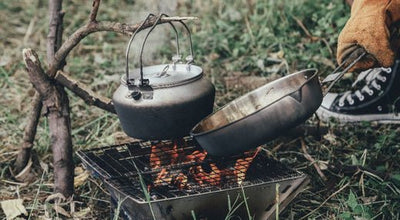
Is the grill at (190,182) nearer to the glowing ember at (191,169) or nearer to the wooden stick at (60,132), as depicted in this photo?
the glowing ember at (191,169)

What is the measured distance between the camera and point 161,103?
A: 254 centimetres

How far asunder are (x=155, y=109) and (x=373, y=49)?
3.23ft

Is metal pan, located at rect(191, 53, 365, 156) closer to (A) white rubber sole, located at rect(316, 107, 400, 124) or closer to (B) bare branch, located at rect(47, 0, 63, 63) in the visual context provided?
(B) bare branch, located at rect(47, 0, 63, 63)

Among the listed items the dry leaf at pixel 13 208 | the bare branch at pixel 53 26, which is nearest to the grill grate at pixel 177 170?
Result: the dry leaf at pixel 13 208

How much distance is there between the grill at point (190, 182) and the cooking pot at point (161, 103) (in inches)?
6.5

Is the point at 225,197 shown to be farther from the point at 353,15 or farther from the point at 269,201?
the point at 353,15

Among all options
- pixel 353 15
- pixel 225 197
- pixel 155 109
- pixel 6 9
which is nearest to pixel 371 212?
pixel 225 197

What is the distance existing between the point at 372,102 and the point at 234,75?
113 cm

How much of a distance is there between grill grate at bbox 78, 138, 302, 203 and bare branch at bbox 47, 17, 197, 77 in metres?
0.48

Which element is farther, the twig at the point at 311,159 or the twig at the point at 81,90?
the twig at the point at 311,159

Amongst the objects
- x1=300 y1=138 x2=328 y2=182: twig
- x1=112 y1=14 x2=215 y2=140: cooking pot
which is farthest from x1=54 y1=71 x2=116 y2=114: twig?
x1=300 y1=138 x2=328 y2=182: twig

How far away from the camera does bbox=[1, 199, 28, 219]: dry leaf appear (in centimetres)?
301

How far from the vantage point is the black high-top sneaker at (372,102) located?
378cm

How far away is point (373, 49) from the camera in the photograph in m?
2.61
